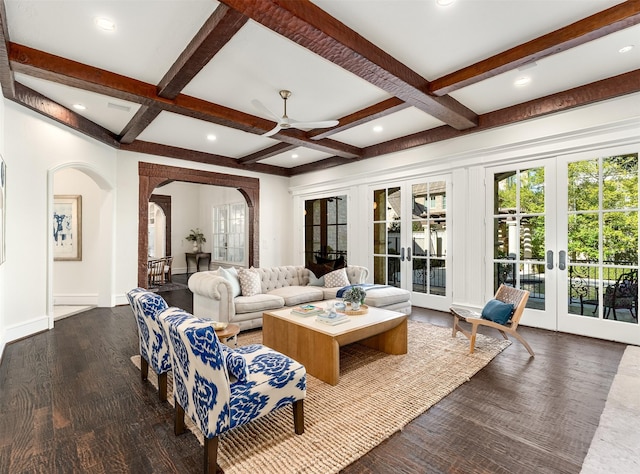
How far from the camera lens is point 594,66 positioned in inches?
136

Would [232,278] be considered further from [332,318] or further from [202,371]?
[202,371]

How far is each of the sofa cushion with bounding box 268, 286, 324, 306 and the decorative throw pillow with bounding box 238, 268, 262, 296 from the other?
319mm

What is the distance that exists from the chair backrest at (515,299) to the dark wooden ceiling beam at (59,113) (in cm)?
615

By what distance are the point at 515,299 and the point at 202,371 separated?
3.50 m

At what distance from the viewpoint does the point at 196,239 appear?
11094 millimetres

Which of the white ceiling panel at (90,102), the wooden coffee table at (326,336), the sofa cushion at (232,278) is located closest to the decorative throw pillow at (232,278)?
the sofa cushion at (232,278)

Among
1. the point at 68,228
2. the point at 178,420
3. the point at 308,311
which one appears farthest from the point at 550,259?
the point at 68,228

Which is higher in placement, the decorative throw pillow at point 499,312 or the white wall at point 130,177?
the white wall at point 130,177

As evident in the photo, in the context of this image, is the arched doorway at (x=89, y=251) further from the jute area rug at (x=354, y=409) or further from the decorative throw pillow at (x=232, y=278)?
the jute area rug at (x=354, y=409)

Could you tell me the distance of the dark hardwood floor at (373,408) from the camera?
1.83 metres

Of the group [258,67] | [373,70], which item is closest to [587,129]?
[373,70]

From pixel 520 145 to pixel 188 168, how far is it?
5981 mm

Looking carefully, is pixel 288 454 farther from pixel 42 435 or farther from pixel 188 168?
pixel 188 168

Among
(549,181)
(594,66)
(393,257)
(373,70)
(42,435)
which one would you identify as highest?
(594,66)
